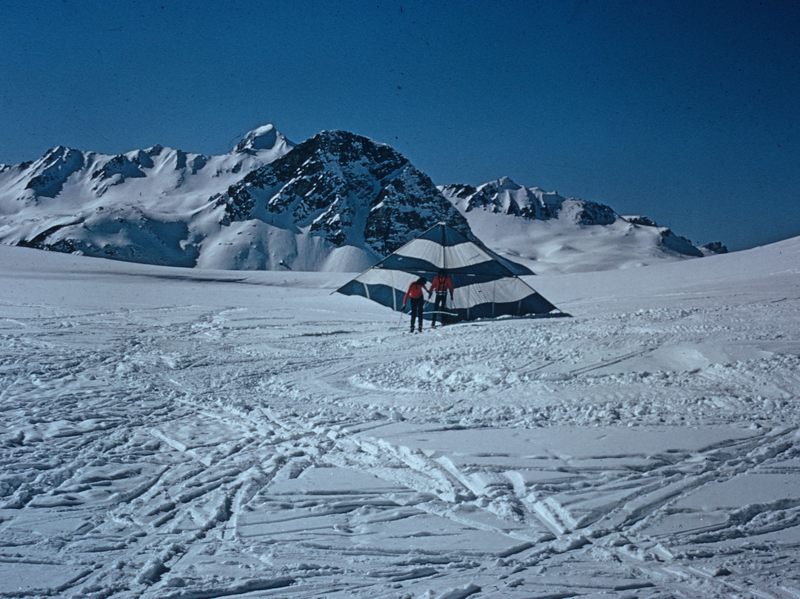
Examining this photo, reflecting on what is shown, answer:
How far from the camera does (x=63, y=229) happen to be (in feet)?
545

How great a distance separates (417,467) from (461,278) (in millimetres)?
11819

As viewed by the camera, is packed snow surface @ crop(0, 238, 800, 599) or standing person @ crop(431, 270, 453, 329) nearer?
packed snow surface @ crop(0, 238, 800, 599)

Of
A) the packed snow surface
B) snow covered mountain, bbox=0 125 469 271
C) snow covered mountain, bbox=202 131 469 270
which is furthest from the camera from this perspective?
snow covered mountain, bbox=202 131 469 270

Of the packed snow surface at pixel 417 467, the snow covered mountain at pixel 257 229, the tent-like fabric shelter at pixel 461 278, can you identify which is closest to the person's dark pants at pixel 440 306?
the tent-like fabric shelter at pixel 461 278

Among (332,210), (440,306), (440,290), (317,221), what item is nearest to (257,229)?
(317,221)

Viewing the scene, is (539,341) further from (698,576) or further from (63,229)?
(63,229)

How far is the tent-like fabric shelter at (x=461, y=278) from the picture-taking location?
16438 millimetres

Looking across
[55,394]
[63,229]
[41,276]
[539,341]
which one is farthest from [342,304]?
[63,229]

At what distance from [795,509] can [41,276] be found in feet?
135

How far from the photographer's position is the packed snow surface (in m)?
3.47

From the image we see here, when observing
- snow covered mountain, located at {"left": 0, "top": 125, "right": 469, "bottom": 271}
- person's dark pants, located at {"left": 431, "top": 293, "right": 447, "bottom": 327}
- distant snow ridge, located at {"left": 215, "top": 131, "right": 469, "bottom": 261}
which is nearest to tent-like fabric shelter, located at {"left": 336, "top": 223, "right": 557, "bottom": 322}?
person's dark pants, located at {"left": 431, "top": 293, "right": 447, "bottom": 327}

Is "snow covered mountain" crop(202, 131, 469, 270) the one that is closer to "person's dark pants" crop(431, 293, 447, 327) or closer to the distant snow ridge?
the distant snow ridge

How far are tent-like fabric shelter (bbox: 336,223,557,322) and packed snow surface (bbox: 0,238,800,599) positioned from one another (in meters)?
4.61

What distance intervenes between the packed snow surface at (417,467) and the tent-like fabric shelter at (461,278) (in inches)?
182
